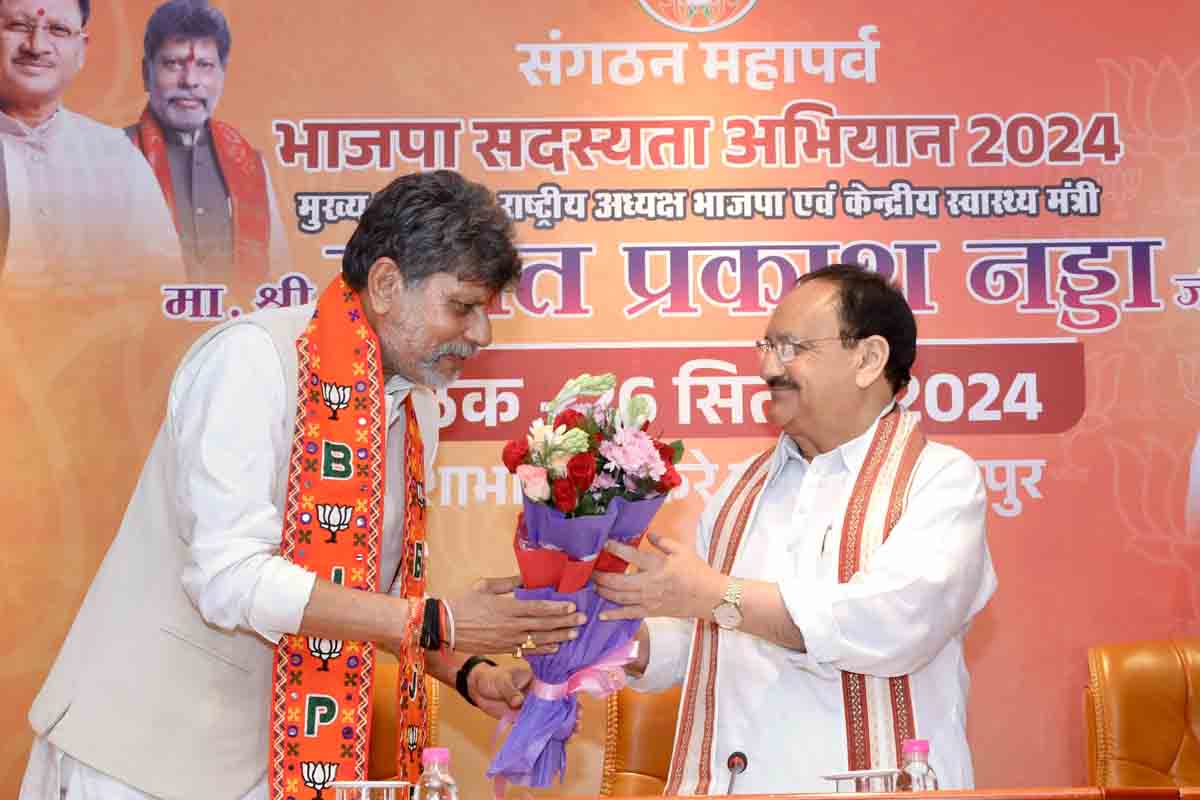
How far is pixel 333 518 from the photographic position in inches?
112

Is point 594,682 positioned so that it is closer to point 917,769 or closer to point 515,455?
point 515,455

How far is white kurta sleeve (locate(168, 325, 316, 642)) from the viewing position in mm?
2582

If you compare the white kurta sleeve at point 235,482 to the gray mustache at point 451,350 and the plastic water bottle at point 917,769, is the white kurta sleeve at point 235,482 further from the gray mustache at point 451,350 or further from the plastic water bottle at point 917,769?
the plastic water bottle at point 917,769

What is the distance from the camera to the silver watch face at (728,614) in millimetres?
2830

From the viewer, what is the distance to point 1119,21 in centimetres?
436

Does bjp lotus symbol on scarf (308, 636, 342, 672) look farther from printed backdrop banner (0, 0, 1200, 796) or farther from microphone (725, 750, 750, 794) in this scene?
printed backdrop banner (0, 0, 1200, 796)

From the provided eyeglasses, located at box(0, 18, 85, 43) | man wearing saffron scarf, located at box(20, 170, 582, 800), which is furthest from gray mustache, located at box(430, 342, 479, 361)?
eyeglasses, located at box(0, 18, 85, 43)

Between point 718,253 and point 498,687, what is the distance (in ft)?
5.58

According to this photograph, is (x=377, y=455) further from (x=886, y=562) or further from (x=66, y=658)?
(x=886, y=562)

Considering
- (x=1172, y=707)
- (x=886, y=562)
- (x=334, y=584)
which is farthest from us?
(x=1172, y=707)

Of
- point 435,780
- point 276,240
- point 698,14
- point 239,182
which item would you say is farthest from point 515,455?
point 698,14

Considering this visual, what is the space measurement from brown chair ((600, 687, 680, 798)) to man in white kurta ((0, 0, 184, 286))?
180 centimetres

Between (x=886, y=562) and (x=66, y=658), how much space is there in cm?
158

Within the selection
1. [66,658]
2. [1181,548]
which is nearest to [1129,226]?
[1181,548]
